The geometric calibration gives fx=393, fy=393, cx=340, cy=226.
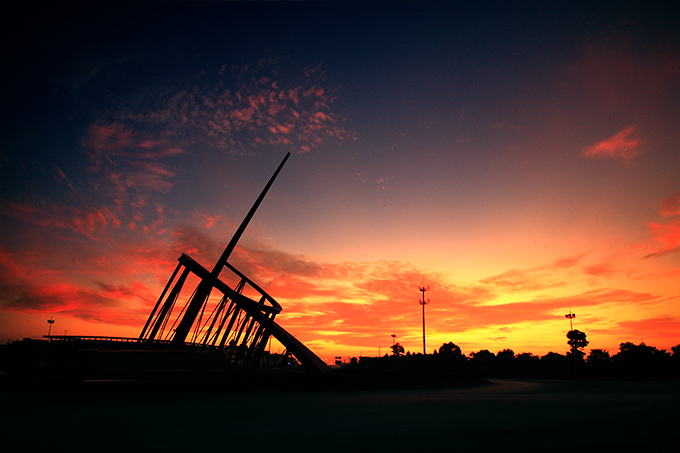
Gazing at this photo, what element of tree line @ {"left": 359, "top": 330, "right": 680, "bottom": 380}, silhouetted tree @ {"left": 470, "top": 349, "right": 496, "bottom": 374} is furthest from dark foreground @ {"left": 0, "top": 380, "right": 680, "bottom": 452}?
silhouetted tree @ {"left": 470, "top": 349, "right": 496, "bottom": 374}

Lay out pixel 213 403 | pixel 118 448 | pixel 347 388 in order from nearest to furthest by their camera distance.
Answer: pixel 118 448
pixel 213 403
pixel 347 388

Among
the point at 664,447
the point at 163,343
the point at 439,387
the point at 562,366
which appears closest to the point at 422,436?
the point at 664,447

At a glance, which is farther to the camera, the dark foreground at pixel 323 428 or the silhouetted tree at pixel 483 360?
the silhouetted tree at pixel 483 360

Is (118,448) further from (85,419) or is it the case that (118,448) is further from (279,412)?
(279,412)

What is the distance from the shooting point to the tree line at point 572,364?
52.5 metres

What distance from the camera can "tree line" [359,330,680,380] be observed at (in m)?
52.5

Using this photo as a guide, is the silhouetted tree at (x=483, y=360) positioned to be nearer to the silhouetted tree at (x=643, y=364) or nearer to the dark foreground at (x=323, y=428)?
the silhouetted tree at (x=643, y=364)

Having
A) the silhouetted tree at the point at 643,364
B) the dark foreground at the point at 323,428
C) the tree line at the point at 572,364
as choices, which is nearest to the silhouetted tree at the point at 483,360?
A: the tree line at the point at 572,364

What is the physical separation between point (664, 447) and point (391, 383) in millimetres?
15625

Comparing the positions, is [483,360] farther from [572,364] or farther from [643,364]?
[643,364]

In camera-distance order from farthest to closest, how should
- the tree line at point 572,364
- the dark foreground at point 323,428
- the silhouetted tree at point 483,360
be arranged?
the silhouetted tree at point 483,360 → the tree line at point 572,364 → the dark foreground at point 323,428

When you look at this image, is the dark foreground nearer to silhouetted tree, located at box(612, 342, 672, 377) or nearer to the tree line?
the tree line

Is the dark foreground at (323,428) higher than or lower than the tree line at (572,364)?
lower

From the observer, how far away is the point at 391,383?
20.8 m
